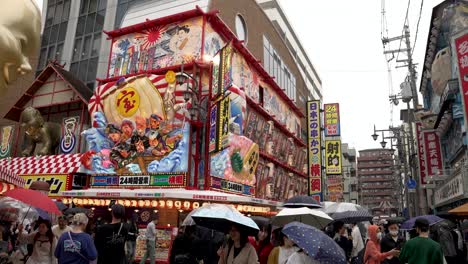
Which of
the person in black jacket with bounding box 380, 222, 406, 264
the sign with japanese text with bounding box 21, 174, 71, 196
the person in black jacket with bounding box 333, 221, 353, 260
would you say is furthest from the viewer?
the sign with japanese text with bounding box 21, 174, 71, 196

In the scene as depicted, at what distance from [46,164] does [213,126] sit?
9656 mm

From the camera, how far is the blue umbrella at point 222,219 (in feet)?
18.9

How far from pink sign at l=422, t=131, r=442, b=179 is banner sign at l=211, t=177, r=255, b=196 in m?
10.2

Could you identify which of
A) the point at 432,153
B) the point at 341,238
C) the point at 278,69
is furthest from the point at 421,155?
the point at 341,238

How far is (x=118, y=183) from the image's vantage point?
17672mm

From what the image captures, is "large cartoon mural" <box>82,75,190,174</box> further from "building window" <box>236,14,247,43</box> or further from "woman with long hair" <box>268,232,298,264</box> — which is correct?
"woman with long hair" <box>268,232,298,264</box>

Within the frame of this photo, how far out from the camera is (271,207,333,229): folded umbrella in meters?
7.86

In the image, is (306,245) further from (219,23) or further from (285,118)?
(285,118)

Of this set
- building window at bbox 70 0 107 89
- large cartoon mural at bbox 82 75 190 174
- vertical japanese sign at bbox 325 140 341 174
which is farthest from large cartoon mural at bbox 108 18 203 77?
vertical japanese sign at bbox 325 140 341 174

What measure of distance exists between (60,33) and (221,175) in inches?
733

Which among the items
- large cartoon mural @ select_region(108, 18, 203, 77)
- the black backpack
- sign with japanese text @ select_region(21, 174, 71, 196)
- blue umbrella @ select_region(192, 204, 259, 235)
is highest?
large cartoon mural @ select_region(108, 18, 203, 77)

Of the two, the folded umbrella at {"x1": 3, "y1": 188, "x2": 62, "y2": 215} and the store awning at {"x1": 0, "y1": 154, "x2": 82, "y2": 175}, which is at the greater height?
the store awning at {"x1": 0, "y1": 154, "x2": 82, "y2": 175}

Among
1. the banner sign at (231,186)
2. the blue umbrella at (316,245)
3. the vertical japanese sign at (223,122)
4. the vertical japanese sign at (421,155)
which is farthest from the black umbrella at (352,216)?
the vertical japanese sign at (421,155)

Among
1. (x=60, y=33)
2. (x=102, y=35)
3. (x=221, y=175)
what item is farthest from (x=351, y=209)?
(x=60, y=33)
